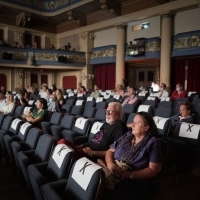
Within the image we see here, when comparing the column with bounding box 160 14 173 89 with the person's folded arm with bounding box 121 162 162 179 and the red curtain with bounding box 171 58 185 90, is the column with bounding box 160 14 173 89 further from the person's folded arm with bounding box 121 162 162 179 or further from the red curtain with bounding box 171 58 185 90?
the person's folded arm with bounding box 121 162 162 179

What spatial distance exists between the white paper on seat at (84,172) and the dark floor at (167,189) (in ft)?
3.01

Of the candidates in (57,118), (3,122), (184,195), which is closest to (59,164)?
(184,195)

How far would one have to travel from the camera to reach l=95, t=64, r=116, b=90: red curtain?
10.7 meters

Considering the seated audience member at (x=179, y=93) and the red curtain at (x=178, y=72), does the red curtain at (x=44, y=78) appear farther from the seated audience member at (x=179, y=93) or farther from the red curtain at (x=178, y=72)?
the seated audience member at (x=179, y=93)

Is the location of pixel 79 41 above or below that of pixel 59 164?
above

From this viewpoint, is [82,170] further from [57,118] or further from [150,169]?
[57,118]

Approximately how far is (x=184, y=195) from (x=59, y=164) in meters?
1.16

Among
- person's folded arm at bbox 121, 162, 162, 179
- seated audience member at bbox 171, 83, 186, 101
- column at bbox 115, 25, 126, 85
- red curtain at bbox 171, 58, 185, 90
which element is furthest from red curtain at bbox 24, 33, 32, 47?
person's folded arm at bbox 121, 162, 162, 179

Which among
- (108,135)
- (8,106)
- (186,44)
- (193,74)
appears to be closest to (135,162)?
(108,135)

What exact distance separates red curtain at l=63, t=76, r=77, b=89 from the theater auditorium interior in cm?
5

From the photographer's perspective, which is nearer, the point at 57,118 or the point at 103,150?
the point at 103,150

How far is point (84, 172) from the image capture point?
1194 millimetres

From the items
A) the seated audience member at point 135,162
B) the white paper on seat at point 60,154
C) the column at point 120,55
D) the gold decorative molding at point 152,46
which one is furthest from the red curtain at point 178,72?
the white paper on seat at point 60,154

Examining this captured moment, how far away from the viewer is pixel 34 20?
11922 mm
